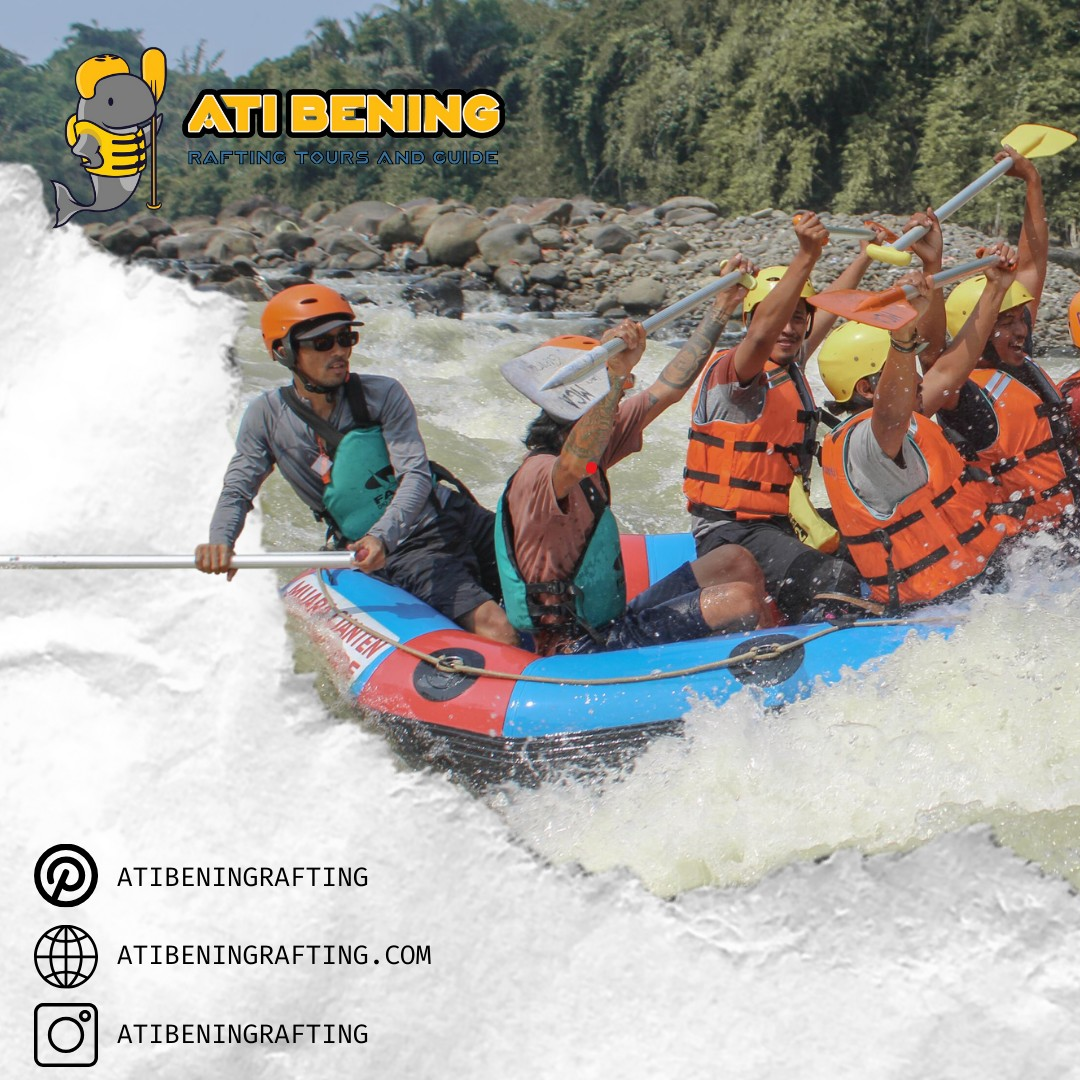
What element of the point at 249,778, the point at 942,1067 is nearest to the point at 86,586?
the point at 249,778

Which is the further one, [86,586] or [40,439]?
[40,439]

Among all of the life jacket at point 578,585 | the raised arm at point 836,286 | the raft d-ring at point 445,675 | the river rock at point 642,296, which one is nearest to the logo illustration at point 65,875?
the raft d-ring at point 445,675

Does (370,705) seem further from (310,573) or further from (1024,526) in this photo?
(1024,526)

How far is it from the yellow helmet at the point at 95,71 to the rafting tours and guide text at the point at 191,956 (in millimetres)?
5713

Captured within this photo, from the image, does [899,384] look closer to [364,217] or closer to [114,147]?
[114,147]

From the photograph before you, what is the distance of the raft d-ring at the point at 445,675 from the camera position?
341cm

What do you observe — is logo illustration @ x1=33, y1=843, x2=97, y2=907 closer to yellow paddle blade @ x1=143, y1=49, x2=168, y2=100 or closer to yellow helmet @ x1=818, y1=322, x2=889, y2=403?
yellow helmet @ x1=818, y1=322, x2=889, y2=403

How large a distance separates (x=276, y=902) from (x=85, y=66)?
628 centimetres

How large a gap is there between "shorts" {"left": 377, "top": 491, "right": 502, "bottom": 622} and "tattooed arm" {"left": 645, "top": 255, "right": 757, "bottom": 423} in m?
0.87

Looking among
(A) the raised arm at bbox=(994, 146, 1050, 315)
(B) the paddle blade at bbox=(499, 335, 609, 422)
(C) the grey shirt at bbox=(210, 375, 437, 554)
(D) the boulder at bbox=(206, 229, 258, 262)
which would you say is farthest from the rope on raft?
(D) the boulder at bbox=(206, 229, 258, 262)

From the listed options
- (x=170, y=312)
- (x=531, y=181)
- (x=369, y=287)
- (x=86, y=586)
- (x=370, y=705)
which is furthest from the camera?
(x=531, y=181)

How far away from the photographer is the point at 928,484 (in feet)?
10.1

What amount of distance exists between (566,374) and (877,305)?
30.0 inches

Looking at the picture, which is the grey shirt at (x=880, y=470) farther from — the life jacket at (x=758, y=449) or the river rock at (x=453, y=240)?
the river rock at (x=453, y=240)
